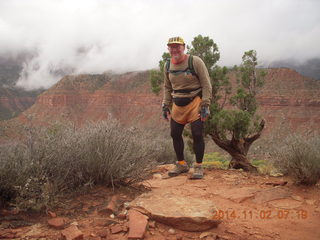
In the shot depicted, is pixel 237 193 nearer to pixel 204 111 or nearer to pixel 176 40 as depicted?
pixel 204 111

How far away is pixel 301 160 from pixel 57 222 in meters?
3.40

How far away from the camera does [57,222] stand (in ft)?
7.73

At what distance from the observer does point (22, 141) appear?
9.55 feet

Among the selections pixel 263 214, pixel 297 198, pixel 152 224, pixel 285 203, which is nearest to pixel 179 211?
pixel 152 224

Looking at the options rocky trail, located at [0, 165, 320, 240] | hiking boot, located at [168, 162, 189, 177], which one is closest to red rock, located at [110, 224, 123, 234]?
rocky trail, located at [0, 165, 320, 240]

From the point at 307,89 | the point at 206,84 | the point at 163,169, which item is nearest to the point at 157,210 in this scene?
the point at 206,84

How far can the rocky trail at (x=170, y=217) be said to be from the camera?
2311 mm

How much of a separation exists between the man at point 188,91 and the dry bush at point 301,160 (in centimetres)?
132

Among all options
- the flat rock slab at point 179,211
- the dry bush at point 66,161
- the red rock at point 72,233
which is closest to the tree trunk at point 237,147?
the dry bush at point 66,161

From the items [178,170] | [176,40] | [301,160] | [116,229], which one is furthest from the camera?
[178,170]

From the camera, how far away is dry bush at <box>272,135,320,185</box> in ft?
12.5

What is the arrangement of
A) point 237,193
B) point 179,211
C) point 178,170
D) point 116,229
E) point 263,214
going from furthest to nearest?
point 178,170 → point 237,193 → point 263,214 → point 179,211 → point 116,229

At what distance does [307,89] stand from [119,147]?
5024cm

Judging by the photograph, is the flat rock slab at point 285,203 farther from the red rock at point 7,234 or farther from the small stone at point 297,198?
the red rock at point 7,234
